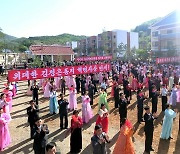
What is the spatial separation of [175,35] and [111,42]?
839 inches

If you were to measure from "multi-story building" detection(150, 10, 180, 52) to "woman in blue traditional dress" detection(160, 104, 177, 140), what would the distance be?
39837 millimetres

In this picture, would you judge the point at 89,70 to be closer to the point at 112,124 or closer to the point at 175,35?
the point at 112,124

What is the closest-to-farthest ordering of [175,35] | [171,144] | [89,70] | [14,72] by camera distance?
[171,144] → [14,72] → [89,70] → [175,35]

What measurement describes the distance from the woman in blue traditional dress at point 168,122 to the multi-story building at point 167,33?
39.8 m

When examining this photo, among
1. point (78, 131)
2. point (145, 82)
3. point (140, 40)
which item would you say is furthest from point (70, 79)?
point (140, 40)

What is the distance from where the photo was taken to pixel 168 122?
8961 mm

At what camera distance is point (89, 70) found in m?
15.0

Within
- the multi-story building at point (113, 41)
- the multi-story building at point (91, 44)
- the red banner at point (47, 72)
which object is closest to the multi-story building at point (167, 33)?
the multi-story building at point (113, 41)

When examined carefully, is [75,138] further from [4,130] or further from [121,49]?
[121,49]

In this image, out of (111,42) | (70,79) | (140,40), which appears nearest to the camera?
(70,79)

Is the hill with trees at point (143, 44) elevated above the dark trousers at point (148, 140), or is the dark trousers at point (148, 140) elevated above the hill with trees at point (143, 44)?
the hill with trees at point (143, 44)

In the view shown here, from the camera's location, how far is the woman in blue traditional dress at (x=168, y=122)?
8914 mm

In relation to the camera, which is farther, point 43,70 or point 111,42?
point 111,42

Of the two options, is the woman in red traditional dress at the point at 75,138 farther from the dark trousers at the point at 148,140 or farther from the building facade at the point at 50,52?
the building facade at the point at 50,52
